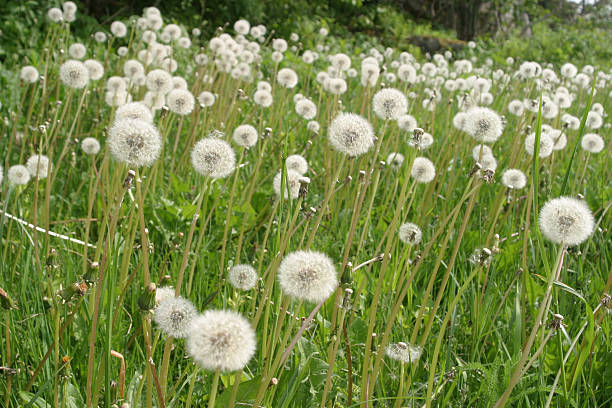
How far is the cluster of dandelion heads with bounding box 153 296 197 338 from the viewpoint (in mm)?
954

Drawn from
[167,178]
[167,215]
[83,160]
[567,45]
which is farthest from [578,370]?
[567,45]

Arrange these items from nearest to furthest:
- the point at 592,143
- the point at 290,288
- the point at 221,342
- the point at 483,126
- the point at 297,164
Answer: the point at 221,342
the point at 290,288
the point at 483,126
the point at 297,164
the point at 592,143

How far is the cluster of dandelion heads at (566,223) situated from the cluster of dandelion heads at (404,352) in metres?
0.40

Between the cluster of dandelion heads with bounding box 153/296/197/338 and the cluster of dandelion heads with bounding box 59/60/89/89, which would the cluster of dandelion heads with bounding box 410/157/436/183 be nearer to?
the cluster of dandelion heads with bounding box 153/296/197/338

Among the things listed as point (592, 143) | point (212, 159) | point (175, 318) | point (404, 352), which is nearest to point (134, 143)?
point (212, 159)

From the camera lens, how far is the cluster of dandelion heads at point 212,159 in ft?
3.87

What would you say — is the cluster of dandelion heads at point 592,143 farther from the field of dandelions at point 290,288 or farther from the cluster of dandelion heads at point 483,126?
the cluster of dandelion heads at point 483,126

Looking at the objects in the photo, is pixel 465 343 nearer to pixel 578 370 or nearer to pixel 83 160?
pixel 578 370

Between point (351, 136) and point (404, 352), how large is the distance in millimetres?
516

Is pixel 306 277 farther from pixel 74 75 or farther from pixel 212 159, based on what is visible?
pixel 74 75

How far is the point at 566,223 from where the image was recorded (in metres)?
1.10

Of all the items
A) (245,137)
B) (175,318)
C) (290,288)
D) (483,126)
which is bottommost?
(175,318)

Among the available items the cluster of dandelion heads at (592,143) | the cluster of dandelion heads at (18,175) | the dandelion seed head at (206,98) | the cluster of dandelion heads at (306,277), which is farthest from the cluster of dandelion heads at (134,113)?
the cluster of dandelion heads at (592,143)

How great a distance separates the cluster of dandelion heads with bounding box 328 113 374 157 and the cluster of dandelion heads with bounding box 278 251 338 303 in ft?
1.15
